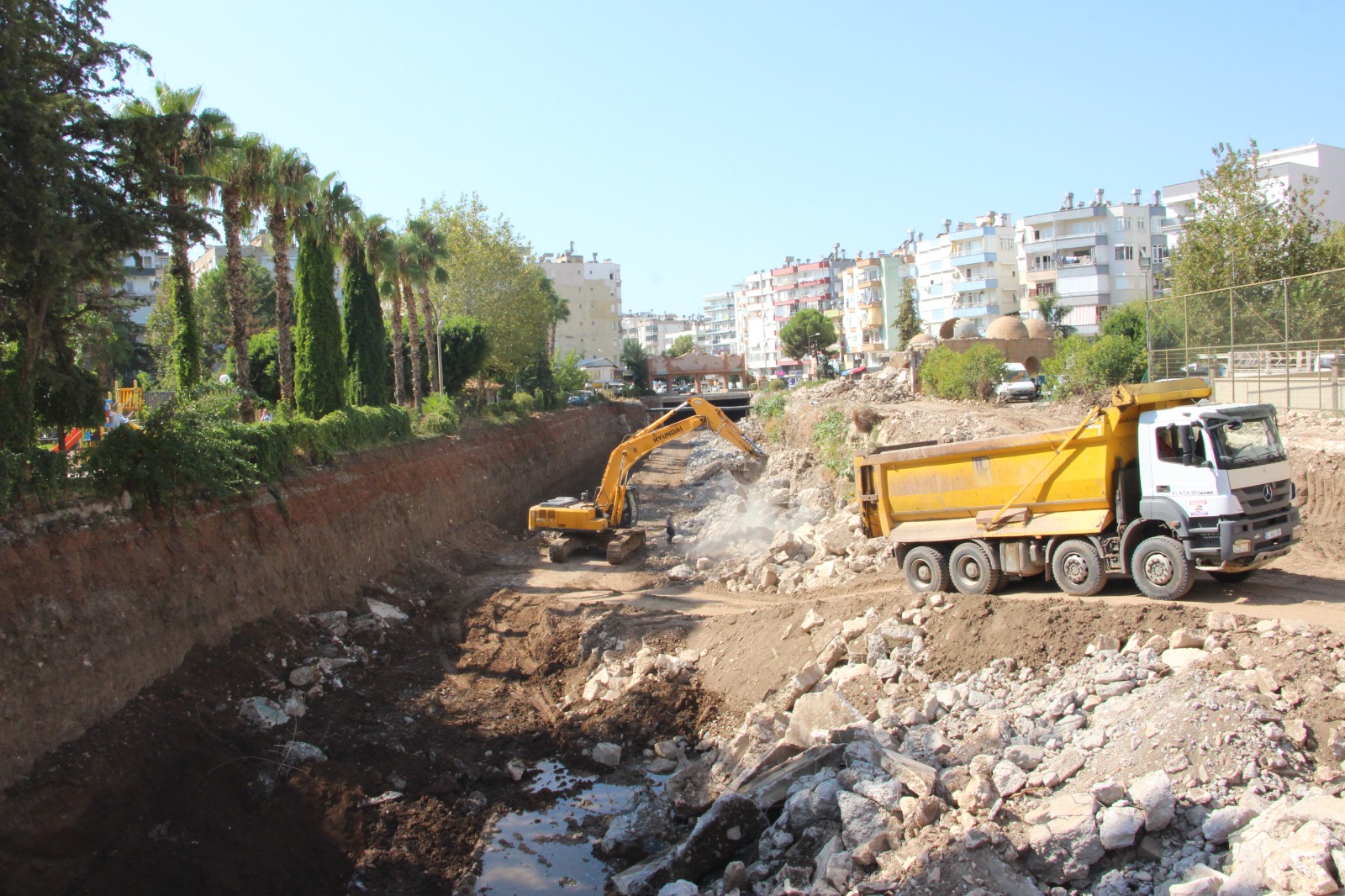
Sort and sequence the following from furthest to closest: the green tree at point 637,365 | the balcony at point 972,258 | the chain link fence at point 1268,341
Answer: the green tree at point 637,365 < the balcony at point 972,258 < the chain link fence at point 1268,341

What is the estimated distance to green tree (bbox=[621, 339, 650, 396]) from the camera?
3787 inches

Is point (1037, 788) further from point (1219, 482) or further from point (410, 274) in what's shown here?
point (410, 274)

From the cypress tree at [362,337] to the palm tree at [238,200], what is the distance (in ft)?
24.7

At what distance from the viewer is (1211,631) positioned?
10.4 metres

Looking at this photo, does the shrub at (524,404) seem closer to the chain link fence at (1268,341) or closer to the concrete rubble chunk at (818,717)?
the chain link fence at (1268,341)

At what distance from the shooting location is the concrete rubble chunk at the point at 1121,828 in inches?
296

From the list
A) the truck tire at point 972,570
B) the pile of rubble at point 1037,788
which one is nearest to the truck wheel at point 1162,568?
the pile of rubble at point 1037,788

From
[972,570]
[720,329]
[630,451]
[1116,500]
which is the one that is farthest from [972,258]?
[720,329]

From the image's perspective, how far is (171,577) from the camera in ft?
46.4

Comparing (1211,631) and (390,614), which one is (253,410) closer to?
(390,614)

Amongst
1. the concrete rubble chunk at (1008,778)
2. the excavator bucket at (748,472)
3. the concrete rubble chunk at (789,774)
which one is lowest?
the concrete rubble chunk at (789,774)

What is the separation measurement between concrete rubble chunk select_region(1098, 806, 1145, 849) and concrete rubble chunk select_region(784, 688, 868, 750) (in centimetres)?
345

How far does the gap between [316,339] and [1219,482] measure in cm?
2139

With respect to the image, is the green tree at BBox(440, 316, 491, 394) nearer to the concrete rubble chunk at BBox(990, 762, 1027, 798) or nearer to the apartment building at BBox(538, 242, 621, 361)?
the concrete rubble chunk at BBox(990, 762, 1027, 798)
